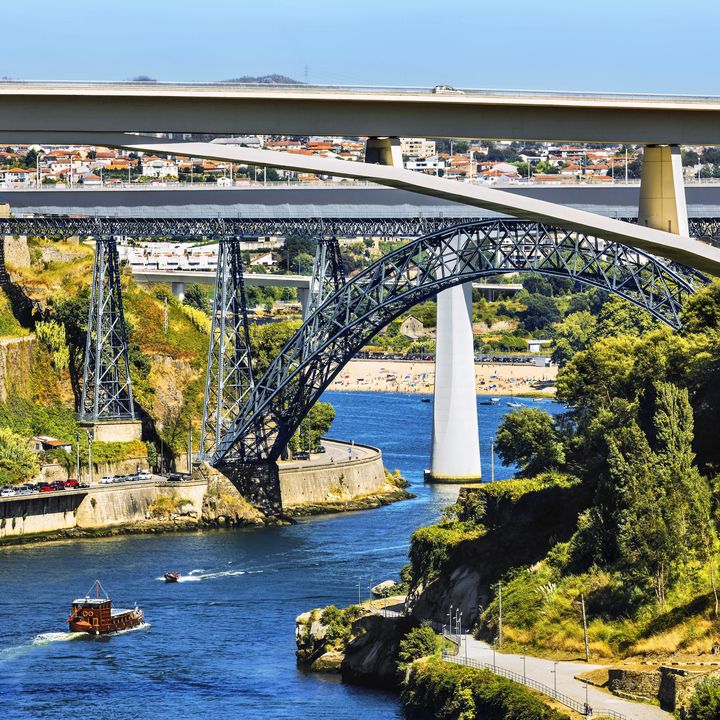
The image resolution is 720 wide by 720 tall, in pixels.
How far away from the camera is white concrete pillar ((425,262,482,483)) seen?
287 feet

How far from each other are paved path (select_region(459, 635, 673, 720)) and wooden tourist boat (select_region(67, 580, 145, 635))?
11.8 m

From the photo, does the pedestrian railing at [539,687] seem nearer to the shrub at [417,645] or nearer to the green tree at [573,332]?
the shrub at [417,645]

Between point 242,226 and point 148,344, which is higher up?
point 242,226

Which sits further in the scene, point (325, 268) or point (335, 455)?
point (335, 455)

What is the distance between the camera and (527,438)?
71250mm

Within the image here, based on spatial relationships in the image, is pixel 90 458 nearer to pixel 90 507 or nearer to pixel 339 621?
pixel 90 507

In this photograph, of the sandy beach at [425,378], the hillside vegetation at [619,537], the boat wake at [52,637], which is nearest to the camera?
the hillside vegetation at [619,537]

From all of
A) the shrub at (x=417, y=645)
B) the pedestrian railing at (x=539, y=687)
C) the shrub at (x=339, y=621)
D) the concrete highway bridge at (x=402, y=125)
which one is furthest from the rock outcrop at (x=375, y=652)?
the concrete highway bridge at (x=402, y=125)

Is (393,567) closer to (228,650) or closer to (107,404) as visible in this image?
(228,650)

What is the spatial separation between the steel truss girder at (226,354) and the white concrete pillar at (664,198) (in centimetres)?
3934

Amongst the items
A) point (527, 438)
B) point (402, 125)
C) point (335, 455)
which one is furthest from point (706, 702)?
point (335, 455)

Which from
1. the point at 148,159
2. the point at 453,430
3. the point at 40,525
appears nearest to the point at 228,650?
the point at 40,525

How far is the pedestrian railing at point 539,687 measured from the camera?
132ft

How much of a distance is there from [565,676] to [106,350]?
40910 mm
